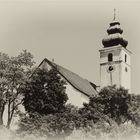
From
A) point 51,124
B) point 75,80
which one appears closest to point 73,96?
point 75,80

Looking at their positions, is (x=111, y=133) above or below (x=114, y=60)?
below

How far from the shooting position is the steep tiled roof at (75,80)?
1738 inches

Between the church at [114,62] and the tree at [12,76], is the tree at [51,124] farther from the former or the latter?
the church at [114,62]

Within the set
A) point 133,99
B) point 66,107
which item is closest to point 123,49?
point 133,99

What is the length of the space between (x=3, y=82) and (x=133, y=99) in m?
12.4

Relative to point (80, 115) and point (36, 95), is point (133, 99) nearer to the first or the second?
point (80, 115)

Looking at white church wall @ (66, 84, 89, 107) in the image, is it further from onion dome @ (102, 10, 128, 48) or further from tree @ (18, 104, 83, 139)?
onion dome @ (102, 10, 128, 48)

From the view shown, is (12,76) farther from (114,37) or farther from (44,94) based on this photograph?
(114,37)

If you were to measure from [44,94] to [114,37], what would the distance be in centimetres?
2406

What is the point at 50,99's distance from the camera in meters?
34.2

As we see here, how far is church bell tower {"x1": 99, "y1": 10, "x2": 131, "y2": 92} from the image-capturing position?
180ft

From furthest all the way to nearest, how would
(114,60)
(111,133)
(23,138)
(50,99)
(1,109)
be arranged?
(114,60)
(1,109)
(50,99)
(23,138)
(111,133)

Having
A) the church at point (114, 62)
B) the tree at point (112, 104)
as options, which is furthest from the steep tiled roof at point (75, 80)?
the tree at point (112, 104)

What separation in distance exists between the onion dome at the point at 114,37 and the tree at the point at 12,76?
21.3 metres
